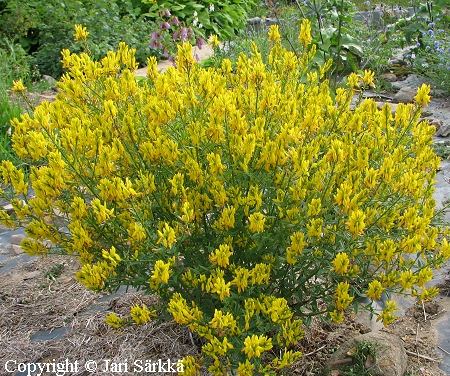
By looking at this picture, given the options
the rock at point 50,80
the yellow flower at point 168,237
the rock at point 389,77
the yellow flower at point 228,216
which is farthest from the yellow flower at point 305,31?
the rock at point 50,80

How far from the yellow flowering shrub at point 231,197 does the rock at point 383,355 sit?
323 millimetres

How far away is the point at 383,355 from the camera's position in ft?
7.72

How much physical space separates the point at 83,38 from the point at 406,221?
5.65 ft

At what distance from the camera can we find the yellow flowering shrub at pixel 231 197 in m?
1.94

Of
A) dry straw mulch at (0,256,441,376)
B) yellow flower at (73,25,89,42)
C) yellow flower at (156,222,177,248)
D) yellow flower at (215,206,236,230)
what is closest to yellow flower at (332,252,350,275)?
yellow flower at (215,206,236,230)

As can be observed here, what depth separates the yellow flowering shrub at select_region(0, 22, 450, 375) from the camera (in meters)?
1.94

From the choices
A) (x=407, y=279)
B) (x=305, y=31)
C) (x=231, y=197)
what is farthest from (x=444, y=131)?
(x=231, y=197)

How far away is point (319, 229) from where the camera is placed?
6.30 ft

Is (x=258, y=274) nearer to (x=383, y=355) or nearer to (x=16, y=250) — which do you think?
(x=383, y=355)

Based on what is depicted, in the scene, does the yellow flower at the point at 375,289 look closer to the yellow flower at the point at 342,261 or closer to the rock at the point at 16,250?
the yellow flower at the point at 342,261

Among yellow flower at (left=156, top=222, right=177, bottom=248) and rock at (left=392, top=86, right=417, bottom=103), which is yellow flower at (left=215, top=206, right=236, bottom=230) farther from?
rock at (left=392, top=86, right=417, bottom=103)

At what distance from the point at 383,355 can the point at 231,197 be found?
3.34 ft

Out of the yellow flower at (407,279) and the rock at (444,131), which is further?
the rock at (444,131)

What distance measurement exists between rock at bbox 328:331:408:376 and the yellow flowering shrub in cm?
32
